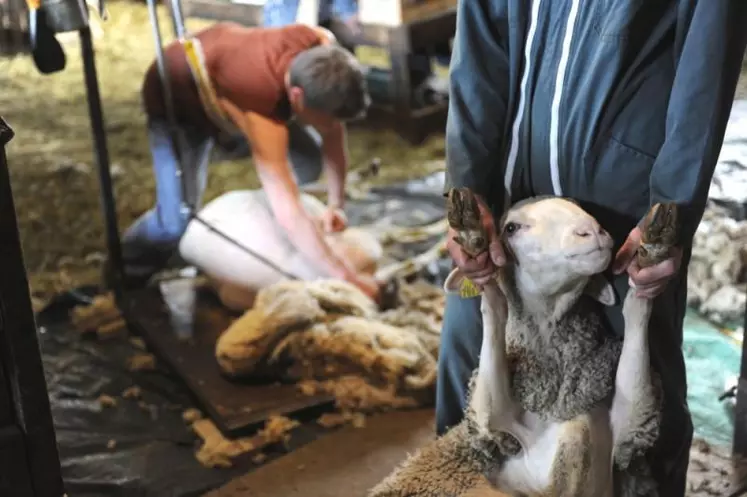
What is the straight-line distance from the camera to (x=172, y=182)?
9.30 feet

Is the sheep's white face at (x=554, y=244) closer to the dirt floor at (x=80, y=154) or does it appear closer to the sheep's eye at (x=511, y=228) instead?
the sheep's eye at (x=511, y=228)

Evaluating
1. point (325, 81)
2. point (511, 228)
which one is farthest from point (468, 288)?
point (325, 81)

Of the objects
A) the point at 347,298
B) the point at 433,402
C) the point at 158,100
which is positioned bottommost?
the point at 433,402

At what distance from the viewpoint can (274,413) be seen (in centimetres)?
242

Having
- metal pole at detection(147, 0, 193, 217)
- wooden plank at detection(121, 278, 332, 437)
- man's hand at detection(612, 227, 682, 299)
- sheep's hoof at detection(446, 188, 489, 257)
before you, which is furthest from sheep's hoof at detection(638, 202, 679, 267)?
metal pole at detection(147, 0, 193, 217)

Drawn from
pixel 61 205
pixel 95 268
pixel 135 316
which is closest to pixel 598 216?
pixel 135 316

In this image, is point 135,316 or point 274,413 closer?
point 274,413

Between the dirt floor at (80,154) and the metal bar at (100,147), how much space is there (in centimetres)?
24

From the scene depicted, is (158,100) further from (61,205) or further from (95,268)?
(61,205)

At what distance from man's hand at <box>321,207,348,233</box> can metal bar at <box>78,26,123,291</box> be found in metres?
0.64

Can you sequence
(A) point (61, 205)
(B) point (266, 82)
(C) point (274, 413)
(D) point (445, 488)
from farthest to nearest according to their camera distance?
(A) point (61, 205)
(B) point (266, 82)
(C) point (274, 413)
(D) point (445, 488)

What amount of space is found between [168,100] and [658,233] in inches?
67.2

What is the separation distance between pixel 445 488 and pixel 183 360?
118 cm

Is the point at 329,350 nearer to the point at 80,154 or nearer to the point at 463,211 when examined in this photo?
the point at 463,211
